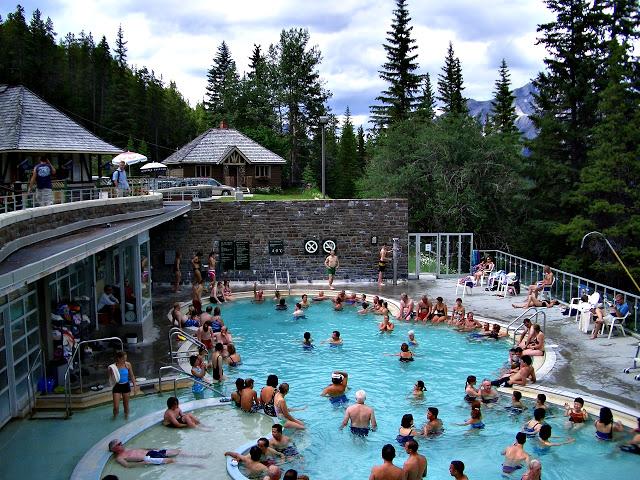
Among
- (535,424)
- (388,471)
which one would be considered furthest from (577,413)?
(388,471)

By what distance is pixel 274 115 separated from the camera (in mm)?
56594

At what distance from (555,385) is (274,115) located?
154 ft

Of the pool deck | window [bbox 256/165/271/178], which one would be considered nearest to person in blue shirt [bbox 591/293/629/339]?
the pool deck

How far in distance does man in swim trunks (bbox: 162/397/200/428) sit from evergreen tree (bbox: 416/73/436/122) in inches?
1393

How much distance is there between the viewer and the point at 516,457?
31.5ft

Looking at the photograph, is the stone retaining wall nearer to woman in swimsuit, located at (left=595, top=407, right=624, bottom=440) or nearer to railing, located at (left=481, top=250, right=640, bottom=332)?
railing, located at (left=481, top=250, right=640, bottom=332)

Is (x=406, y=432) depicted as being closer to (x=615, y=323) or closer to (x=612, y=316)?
(x=612, y=316)

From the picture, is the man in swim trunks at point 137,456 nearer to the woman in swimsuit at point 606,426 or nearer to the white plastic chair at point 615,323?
the woman in swimsuit at point 606,426

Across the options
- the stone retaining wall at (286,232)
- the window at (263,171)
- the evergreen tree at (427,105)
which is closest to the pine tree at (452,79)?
the evergreen tree at (427,105)

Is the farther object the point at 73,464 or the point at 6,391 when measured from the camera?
the point at 6,391

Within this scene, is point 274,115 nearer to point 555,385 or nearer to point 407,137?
point 407,137

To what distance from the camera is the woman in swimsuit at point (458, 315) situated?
18000 millimetres

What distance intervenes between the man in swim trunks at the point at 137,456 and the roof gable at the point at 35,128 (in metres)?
10.1

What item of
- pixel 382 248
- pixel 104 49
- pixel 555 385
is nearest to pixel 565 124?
pixel 382 248
